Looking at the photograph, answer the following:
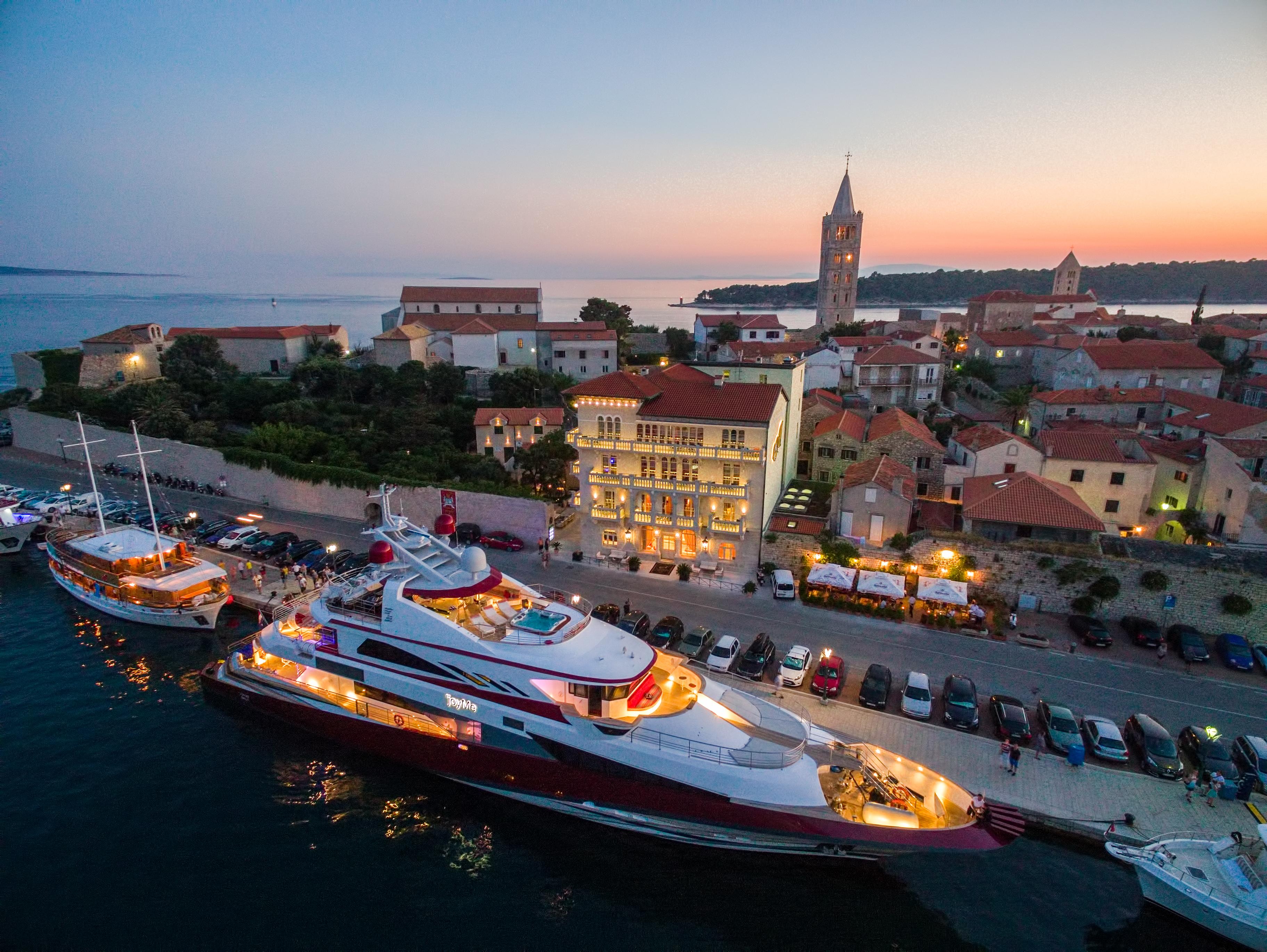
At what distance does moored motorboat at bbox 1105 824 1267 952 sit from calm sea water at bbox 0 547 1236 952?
0.79 m

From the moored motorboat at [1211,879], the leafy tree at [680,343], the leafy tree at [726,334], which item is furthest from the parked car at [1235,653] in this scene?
the leafy tree at [680,343]

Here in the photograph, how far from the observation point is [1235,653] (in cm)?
2330

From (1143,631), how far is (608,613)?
20.6 meters

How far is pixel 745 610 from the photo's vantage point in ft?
90.1

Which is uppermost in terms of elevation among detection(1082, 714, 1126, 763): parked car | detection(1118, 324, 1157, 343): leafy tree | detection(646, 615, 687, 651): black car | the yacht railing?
detection(1118, 324, 1157, 343): leafy tree

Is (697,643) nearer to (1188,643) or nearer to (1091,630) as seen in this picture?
(1091,630)

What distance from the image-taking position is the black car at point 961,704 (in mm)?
19625

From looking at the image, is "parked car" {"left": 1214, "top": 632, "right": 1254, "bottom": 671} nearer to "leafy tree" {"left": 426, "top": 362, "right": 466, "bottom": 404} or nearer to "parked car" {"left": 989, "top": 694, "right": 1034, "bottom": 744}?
"parked car" {"left": 989, "top": 694, "right": 1034, "bottom": 744}

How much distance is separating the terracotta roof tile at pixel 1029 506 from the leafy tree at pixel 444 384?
132 ft

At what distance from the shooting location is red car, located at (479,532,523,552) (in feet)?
112

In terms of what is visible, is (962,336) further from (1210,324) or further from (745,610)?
(745,610)

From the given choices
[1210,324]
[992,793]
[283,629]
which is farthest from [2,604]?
[1210,324]

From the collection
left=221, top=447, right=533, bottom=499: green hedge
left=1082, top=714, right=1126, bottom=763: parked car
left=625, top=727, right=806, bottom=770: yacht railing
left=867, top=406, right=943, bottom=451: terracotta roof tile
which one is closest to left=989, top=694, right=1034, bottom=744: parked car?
left=1082, top=714, right=1126, bottom=763: parked car

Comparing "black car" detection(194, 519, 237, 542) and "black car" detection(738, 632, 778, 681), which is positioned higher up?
"black car" detection(738, 632, 778, 681)
